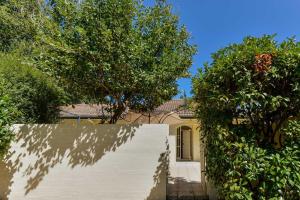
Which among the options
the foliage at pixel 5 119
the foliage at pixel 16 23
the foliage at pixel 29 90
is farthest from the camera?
the foliage at pixel 16 23

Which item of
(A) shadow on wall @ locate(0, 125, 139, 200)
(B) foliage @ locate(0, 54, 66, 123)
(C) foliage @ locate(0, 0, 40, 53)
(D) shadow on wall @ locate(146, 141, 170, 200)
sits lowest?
(D) shadow on wall @ locate(146, 141, 170, 200)

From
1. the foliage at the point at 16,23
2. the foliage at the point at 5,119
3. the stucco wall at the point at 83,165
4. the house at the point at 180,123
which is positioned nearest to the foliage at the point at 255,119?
the stucco wall at the point at 83,165

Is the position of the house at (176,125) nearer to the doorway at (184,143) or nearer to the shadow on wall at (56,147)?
the doorway at (184,143)

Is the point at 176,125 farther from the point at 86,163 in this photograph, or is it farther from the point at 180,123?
the point at 86,163

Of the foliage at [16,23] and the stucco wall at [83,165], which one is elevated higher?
the foliage at [16,23]

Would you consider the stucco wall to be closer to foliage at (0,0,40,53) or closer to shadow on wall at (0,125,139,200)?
shadow on wall at (0,125,139,200)

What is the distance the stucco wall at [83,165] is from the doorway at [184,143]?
583 inches

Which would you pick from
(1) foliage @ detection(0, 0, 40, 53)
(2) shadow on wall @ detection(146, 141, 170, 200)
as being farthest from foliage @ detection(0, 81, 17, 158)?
(1) foliage @ detection(0, 0, 40, 53)

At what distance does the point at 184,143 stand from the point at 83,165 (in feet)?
53.6

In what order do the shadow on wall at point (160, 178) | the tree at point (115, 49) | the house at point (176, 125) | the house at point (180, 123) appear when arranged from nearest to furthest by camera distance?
the shadow on wall at point (160, 178) → the tree at point (115, 49) → the house at point (176, 125) → the house at point (180, 123)

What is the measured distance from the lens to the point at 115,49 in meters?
9.69

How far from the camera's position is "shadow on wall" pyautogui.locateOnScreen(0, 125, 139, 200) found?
30.8 ft

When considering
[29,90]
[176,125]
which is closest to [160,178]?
[29,90]

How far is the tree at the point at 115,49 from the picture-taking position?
32.1 ft
